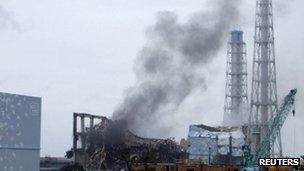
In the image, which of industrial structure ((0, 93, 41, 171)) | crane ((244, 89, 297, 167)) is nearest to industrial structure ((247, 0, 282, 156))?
crane ((244, 89, 297, 167))

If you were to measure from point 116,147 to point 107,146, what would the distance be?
4.37 feet

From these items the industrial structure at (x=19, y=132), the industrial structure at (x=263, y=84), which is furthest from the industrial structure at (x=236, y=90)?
the industrial structure at (x=19, y=132)

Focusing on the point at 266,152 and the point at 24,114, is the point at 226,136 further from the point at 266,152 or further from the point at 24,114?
the point at 24,114

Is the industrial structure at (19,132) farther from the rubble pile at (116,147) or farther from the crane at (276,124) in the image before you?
the crane at (276,124)

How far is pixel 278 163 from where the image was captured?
153 ft

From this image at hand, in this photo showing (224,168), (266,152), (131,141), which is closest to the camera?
(224,168)

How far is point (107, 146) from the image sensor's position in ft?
283

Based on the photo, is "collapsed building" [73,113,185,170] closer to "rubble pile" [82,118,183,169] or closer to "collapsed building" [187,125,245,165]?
"rubble pile" [82,118,183,169]

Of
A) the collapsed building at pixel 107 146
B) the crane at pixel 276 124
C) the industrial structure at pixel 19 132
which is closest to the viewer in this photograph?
the industrial structure at pixel 19 132

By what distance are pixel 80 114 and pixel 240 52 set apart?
176 ft

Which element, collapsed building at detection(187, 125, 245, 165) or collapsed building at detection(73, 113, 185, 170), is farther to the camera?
collapsed building at detection(187, 125, 245, 165)

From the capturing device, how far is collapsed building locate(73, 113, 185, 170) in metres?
84.2

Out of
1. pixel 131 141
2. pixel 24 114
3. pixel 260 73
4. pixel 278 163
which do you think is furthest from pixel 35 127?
pixel 260 73

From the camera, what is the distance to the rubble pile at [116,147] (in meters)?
85.1
